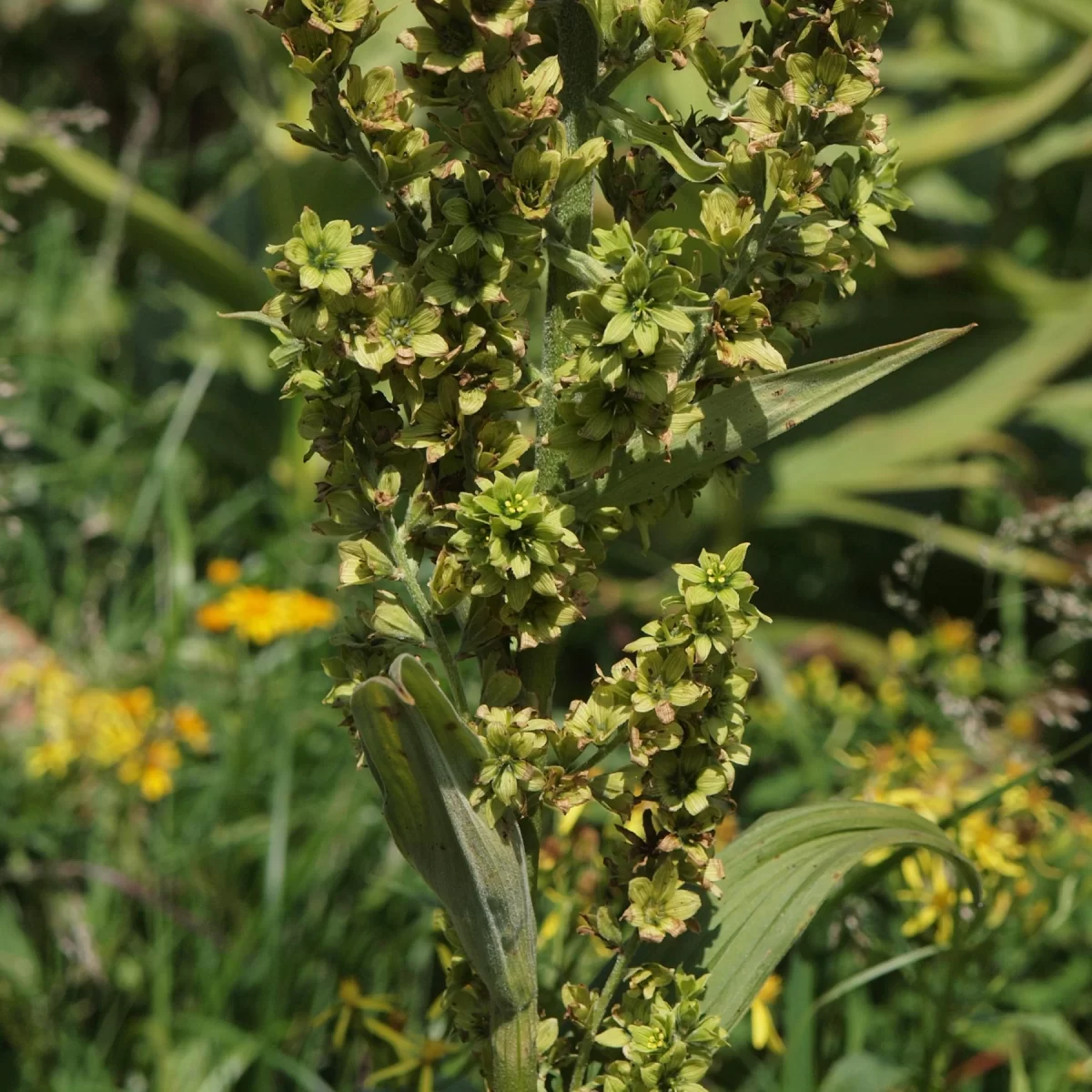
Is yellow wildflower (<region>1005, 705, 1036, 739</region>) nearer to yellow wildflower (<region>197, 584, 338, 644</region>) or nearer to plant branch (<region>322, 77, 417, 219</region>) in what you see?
yellow wildflower (<region>197, 584, 338, 644</region>)

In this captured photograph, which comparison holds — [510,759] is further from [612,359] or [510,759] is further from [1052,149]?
[1052,149]

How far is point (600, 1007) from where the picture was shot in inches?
38.5

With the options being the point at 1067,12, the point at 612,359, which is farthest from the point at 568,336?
the point at 1067,12

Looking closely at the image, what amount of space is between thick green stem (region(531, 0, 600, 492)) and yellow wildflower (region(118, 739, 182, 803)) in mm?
1189

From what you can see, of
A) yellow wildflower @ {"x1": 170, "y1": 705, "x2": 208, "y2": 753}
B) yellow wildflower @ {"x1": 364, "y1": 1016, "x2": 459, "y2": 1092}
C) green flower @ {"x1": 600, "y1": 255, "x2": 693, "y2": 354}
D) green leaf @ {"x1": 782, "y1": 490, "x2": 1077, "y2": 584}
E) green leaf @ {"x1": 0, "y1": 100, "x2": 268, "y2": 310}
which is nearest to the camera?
green flower @ {"x1": 600, "y1": 255, "x2": 693, "y2": 354}

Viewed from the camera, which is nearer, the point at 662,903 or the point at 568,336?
the point at 568,336

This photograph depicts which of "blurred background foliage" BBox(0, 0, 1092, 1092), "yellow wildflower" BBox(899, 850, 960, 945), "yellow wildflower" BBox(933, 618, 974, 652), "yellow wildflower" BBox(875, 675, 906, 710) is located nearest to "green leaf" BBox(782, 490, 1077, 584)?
"blurred background foliage" BBox(0, 0, 1092, 1092)

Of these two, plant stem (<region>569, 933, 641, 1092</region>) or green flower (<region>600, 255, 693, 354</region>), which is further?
plant stem (<region>569, 933, 641, 1092</region>)

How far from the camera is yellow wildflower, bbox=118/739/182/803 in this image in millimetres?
1932

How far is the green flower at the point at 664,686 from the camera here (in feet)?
2.85

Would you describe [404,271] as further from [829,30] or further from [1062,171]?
[1062,171]

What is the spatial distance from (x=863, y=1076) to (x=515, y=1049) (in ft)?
1.81

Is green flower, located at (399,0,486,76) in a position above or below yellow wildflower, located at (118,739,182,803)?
above

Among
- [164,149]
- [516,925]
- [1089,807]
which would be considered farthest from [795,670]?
[164,149]
